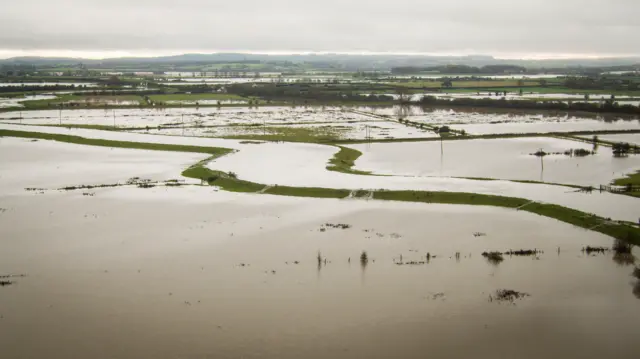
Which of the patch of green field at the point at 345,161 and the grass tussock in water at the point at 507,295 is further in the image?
the patch of green field at the point at 345,161

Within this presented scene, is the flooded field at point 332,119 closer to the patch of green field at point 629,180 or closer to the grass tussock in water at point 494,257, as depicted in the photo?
the patch of green field at point 629,180

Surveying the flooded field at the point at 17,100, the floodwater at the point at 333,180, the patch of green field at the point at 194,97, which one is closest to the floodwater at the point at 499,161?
the floodwater at the point at 333,180

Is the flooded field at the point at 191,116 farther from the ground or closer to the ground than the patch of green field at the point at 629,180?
farther from the ground

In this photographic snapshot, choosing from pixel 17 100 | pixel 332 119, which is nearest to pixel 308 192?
pixel 332 119

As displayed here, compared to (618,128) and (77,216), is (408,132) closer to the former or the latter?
(618,128)

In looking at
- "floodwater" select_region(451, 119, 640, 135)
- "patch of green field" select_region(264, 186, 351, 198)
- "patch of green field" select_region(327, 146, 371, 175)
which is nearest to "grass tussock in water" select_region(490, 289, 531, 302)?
"patch of green field" select_region(264, 186, 351, 198)

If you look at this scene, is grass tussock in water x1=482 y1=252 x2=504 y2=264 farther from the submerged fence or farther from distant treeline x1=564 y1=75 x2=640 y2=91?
distant treeline x1=564 y1=75 x2=640 y2=91

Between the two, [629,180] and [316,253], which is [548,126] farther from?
[316,253]

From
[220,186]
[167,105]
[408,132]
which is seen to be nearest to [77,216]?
[220,186]
